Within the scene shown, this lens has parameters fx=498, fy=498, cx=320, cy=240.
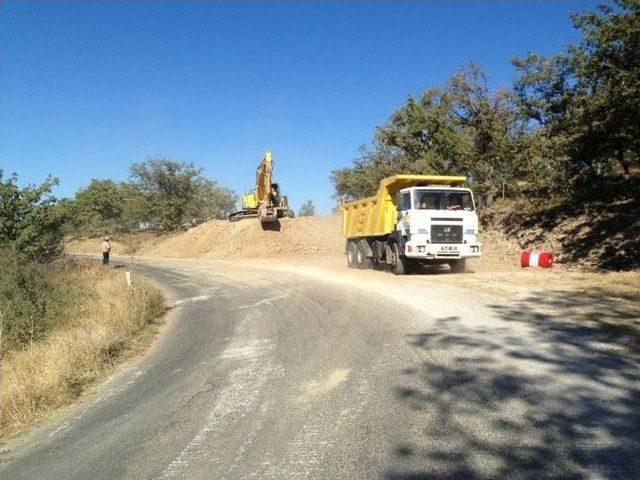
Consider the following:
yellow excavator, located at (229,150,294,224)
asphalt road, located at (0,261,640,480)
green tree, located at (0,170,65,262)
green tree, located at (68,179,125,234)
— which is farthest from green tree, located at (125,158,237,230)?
asphalt road, located at (0,261,640,480)

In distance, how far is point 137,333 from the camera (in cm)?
1084

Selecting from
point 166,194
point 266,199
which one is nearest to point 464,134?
point 266,199

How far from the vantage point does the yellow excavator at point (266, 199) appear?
1310 inches

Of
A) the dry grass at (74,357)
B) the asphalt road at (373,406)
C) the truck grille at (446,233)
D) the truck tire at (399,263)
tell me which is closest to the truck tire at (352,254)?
the truck tire at (399,263)

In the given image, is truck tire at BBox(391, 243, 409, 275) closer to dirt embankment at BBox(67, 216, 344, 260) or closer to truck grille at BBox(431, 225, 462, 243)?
truck grille at BBox(431, 225, 462, 243)

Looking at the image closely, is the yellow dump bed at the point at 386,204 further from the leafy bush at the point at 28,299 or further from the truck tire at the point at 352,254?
the leafy bush at the point at 28,299

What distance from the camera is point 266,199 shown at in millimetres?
34188

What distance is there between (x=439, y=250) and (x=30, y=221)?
15994 mm

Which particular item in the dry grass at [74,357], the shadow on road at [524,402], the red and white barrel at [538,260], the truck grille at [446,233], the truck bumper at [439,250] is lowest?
the dry grass at [74,357]

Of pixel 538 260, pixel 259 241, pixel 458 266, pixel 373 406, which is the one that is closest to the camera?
pixel 373 406

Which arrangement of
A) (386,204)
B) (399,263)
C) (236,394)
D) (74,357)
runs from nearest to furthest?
(236,394) → (74,357) → (399,263) → (386,204)

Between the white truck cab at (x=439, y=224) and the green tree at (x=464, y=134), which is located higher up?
the green tree at (x=464, y=134)

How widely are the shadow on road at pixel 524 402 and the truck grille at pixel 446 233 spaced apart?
7.79m

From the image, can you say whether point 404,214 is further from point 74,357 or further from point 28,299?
point 28,299
